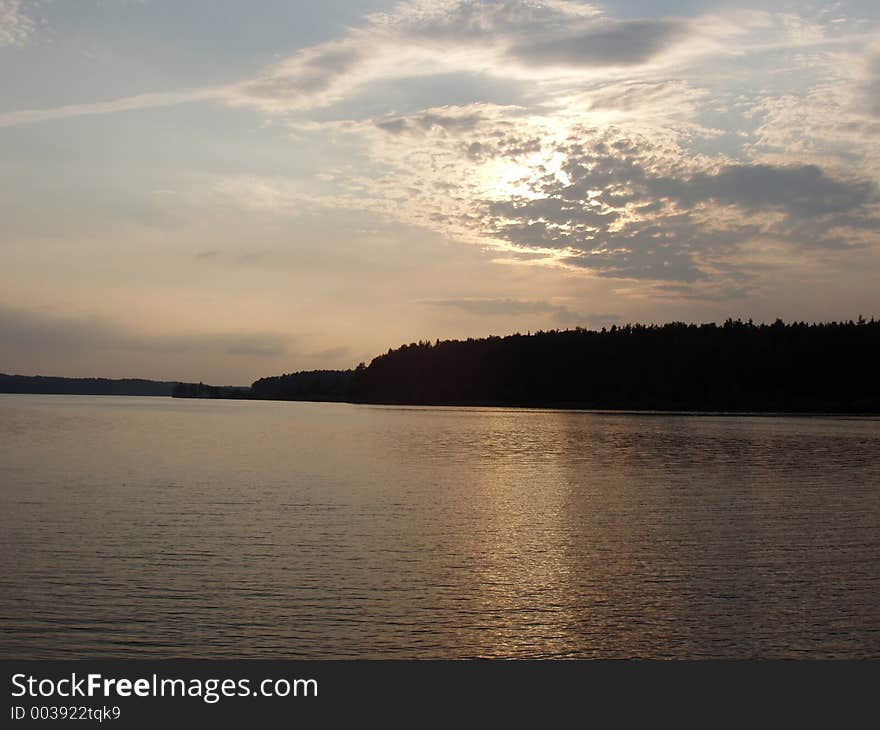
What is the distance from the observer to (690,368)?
15088cm

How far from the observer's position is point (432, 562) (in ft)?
57.8

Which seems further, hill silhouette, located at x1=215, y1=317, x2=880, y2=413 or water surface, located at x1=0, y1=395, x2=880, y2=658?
hill silhouette, located at x1=215, y1=317, x2=880, y2=413

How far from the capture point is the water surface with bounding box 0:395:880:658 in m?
12.4

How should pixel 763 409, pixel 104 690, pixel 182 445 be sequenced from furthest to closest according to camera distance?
pixel 763 409 < pixel 182 445 < pixel 104 690

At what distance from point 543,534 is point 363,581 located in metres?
7.12

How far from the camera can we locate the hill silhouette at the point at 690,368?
13675 centimetres

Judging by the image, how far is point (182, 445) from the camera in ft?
168

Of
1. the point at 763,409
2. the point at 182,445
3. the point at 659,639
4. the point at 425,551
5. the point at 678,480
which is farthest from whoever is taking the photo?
the point at 763,409

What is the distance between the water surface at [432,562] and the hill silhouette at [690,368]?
108 meters

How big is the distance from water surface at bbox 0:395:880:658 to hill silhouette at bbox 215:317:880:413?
10806cm

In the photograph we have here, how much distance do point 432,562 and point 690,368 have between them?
460 ft

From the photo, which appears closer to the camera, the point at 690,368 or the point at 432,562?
the point at 432,562

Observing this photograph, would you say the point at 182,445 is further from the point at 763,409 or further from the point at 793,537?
the point at 763,409

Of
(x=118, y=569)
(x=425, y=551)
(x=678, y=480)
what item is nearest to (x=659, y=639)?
(x=425, y=551)
